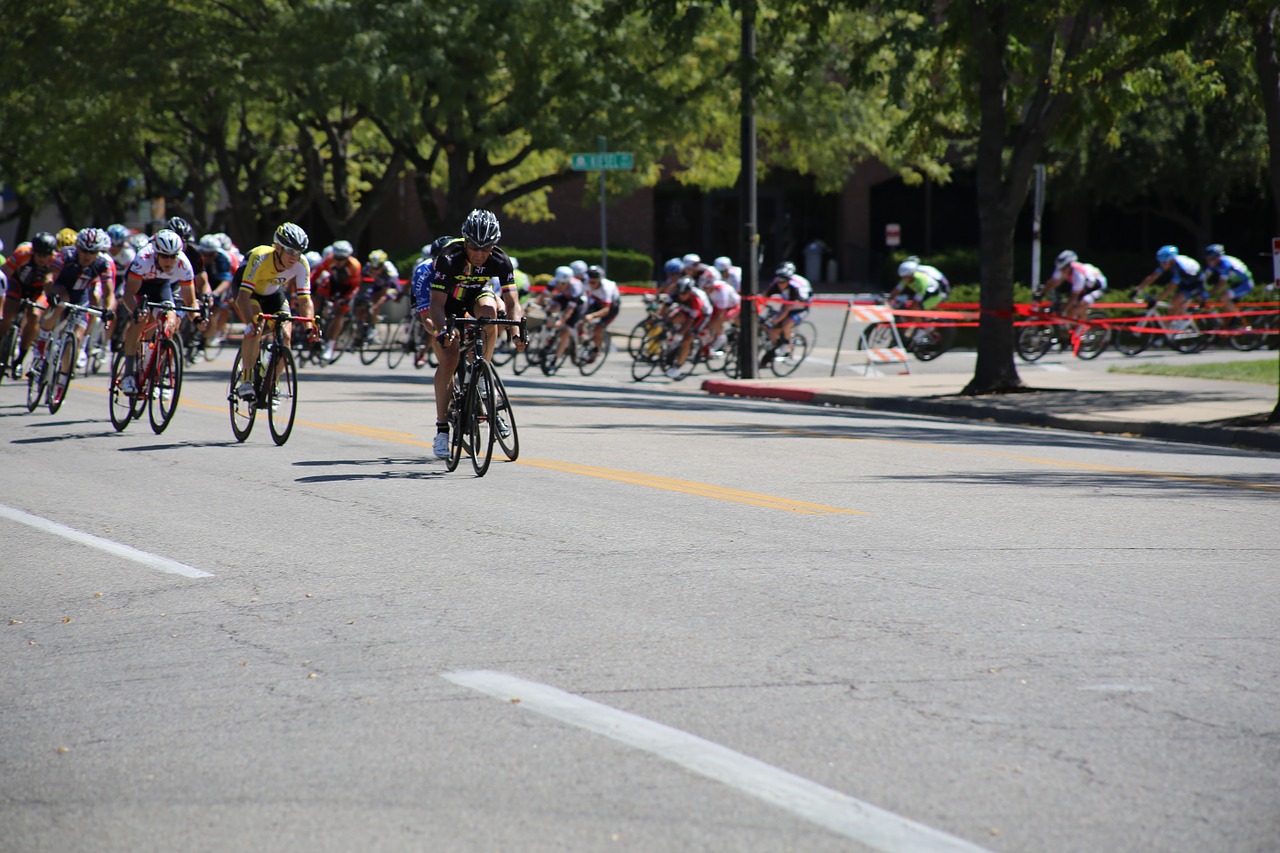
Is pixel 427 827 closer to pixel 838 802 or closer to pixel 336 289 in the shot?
pixel 838 802

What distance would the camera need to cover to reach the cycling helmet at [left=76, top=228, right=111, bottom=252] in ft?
50.9

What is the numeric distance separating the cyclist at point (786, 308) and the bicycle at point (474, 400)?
1323 cm

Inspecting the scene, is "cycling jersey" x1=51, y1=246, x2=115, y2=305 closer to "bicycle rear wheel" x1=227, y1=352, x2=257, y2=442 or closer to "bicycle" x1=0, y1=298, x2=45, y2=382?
"bicycle" x1=0, y1=298, x2=45, y2=382

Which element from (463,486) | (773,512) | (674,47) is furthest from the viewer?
(674,47)

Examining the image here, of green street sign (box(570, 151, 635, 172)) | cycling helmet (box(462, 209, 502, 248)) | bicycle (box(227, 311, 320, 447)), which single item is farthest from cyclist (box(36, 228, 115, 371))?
green street sign (box(570, 151, 635, 172))

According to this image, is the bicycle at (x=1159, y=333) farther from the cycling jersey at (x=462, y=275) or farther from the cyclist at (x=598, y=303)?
the cycling jersey at (x=462, y=275)

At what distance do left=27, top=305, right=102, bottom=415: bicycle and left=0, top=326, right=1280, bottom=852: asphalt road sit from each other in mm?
4467

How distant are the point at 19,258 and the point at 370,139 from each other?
88.7ft

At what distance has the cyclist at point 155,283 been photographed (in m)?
14.1

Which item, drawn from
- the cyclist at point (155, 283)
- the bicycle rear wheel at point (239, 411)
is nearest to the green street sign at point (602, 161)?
the cyclist at point (155, 283)

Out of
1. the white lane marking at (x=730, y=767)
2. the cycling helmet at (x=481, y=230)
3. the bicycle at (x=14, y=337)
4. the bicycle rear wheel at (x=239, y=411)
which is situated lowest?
the white lane marking at (x=730, y=767)

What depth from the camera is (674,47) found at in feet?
70.4

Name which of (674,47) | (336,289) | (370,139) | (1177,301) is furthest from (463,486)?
(370,139)

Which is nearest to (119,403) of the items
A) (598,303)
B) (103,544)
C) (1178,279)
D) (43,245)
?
(43,245)
